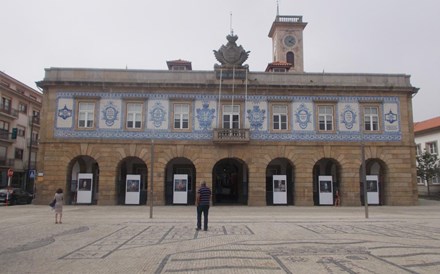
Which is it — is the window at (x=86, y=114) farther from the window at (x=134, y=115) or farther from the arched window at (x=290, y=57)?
the arched window at (x=290, y=57)

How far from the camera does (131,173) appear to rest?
31656mm

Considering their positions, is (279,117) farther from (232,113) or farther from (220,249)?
(220,249)

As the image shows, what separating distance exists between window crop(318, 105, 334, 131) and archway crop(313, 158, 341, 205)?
264 centimetres

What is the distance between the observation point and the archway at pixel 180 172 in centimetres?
3100

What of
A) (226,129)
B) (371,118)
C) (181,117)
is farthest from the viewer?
(371,118)

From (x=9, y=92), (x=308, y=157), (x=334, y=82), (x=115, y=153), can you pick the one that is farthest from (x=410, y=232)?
(x=9, y=92)

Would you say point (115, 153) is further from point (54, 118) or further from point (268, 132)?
point (268, 132)

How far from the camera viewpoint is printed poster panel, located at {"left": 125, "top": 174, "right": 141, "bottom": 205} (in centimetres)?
2867

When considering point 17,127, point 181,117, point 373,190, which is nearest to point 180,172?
point 181,117

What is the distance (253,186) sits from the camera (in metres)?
29.1

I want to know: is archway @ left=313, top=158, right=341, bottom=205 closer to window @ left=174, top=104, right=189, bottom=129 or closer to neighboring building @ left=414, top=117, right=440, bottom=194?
window @ left=174, top=104, right=189, bottom=129

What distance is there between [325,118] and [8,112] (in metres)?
37.7

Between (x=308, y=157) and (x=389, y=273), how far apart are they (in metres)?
22.5

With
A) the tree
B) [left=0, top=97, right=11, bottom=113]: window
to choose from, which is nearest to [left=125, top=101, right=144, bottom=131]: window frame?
[left=0, top=97, right=11, bottom=113]: window
